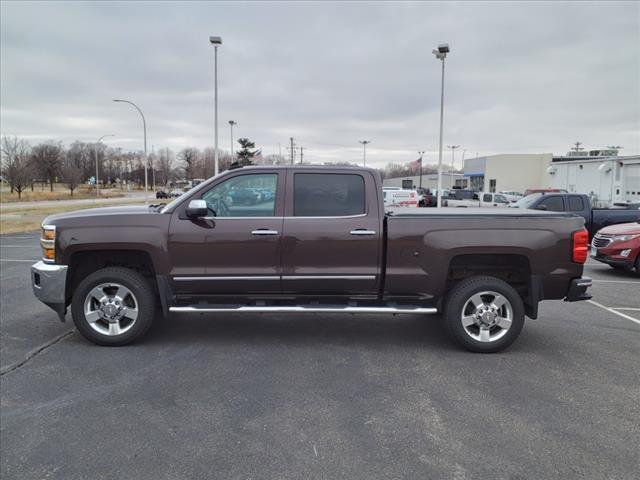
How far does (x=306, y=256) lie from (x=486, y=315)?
198 centimetres

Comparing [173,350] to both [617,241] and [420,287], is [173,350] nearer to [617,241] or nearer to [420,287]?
[420,287]

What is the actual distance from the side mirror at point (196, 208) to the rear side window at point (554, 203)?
12.2 meters

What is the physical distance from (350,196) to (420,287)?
1.23m

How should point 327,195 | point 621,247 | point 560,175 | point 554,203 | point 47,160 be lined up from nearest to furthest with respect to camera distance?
point 327,195 < point 621,247 < point 554,203 < point 560,175 < point 47,160

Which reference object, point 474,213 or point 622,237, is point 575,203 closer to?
point 622,237

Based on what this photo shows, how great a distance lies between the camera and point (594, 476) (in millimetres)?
2799

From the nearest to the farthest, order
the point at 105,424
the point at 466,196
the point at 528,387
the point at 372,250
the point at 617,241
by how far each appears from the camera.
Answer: the point at 105,424 → the point at 528,387 → the point at 372,250 → the point at 617,241 → the point at 466,196

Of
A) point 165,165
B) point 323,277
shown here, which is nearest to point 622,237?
point 323,277

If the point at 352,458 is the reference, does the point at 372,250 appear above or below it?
above

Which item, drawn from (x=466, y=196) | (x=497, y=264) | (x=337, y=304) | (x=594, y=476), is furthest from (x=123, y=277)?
(x=466, y=196)

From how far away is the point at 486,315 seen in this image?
4.84 metres

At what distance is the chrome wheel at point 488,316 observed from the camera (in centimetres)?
483

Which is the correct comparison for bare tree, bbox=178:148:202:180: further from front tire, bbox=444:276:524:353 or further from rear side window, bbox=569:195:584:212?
front tire, bbox=444:276:524:353

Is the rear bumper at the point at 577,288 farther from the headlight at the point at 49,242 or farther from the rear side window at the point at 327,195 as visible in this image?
the headlight at the point at 49,242
